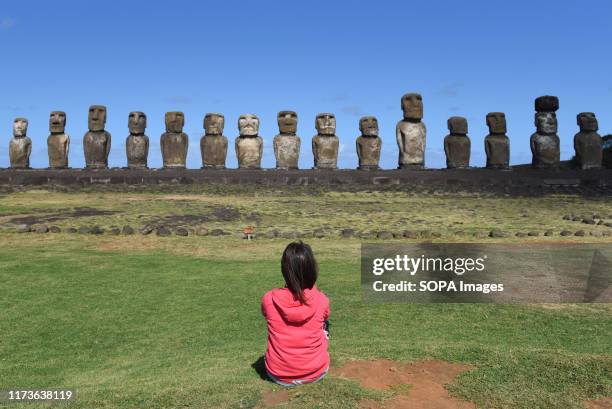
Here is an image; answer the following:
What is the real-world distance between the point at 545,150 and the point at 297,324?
70.0ft

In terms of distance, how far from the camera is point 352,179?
21422 mm

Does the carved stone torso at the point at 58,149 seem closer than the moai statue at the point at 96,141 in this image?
No

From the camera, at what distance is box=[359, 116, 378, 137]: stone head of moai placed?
2291cm

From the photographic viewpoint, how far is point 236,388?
420 cm

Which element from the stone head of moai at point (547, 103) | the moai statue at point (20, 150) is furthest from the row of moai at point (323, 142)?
the moai statue at point (20, 150)

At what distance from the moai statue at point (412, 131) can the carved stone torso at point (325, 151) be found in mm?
2322

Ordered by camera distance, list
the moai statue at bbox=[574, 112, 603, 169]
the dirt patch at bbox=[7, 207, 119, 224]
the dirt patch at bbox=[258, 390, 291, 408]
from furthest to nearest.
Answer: the moai statue at bbox=[574, 112, 603, 169], the dirt patch at bbox=[7, 207, 119, 224], the dirt patch at bbox=[258, 390, 291, 408]

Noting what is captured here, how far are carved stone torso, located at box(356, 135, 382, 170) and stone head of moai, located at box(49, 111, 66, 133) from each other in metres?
11.2

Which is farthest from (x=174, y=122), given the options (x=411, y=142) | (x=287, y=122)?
(x=411, y=142)

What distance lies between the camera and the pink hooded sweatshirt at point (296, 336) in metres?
4.23

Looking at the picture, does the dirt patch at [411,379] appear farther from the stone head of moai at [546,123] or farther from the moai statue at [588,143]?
the moai statue at [588,143]

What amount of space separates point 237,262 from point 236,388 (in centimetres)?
531

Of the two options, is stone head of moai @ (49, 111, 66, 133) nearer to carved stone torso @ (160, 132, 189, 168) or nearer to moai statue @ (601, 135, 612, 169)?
carved stone torso @ (160, 132, 189, 168)

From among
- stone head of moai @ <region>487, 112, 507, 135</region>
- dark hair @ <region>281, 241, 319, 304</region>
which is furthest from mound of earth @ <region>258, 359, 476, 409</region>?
stone head of moai @ <region>487, 112, 507, 135</region>
